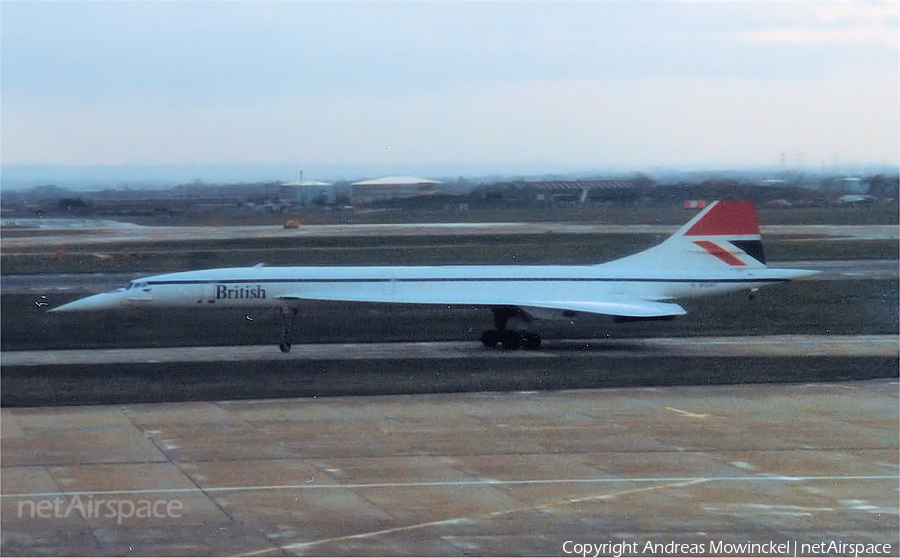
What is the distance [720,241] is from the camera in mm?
31766

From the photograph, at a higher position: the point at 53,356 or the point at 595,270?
the point at 595,270

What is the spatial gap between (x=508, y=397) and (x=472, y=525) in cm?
913

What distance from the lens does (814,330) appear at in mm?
33406

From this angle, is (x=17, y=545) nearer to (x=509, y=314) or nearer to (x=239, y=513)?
(x=239, y=513)

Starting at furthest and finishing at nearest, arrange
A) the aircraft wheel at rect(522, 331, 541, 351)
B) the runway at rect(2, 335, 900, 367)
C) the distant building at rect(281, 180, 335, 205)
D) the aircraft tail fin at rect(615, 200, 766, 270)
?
the distant building at rect(281, 180, 335, 205)
the aircraft tail fin at rect(615, 200, 766, 270)
the aircraft wheel at rect(522, 331, 541, 351)
the runway at rect(2, 335, 900, 367)

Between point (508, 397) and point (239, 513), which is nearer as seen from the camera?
point (239, 513)

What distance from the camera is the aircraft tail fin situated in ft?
104

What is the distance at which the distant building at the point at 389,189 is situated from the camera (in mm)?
48812

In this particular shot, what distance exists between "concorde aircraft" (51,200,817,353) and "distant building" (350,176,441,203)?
682 inches

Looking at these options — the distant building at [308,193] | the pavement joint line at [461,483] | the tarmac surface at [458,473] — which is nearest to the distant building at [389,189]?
the distant building at [308,193]

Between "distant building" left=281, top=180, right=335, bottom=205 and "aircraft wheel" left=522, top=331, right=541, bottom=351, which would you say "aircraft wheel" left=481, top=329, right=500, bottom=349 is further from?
"distant building" left=281, top=180, right=335, bottom=205

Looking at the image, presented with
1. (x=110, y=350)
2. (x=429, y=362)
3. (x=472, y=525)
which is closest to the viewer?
(x=472, y=525)

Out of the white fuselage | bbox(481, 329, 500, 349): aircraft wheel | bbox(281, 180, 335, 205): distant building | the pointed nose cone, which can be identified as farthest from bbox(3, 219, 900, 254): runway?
bbox(481, 329, 500, 349): aircraft wheel

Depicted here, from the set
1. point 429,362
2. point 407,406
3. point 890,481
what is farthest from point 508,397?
point 890,481
